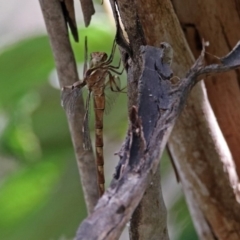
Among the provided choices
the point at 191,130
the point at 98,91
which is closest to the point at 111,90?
the point at 98,91

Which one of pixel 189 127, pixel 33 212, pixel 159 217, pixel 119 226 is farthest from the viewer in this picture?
pixel 33 212

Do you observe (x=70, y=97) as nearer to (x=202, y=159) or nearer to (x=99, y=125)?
(x=99, y=125)

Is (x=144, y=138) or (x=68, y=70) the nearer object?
(x=144, y=138)

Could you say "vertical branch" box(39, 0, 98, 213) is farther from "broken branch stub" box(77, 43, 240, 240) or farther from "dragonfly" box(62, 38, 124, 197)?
"broken branch stub" box(77, 43, 240, 240)

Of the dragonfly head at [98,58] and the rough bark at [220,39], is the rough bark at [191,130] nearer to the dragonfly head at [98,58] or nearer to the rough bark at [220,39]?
the rough bark at [220,39]

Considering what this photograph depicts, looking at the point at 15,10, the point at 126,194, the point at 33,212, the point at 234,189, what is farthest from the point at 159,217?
the point at 15,10

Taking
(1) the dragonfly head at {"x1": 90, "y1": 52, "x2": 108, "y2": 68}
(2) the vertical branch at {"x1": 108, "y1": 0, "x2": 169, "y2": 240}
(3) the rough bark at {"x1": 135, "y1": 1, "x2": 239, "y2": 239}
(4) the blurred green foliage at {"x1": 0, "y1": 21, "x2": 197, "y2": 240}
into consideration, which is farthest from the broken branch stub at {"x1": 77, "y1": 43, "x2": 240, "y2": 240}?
(4) the blurred green foliage at {"x1": 0, "y1": 21, "x2": 197, "y2": 240}

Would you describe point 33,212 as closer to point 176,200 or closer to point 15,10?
point 176,200
